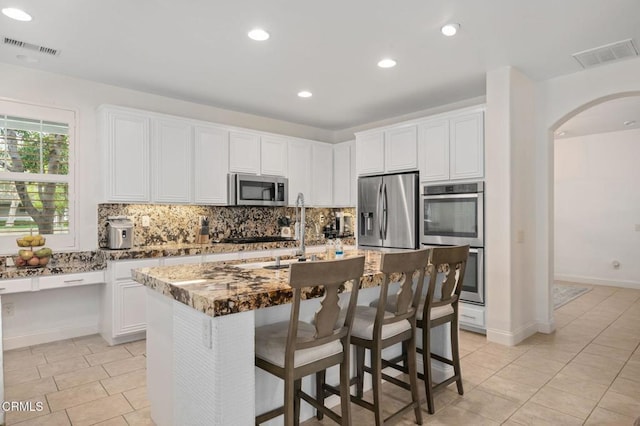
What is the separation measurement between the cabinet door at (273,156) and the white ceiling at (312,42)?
0.80 meters

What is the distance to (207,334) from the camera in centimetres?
165

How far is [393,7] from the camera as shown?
2693 mm

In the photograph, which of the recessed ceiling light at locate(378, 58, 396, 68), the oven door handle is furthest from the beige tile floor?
the recessed ceiling light at locate(378, 58, 396, 68)

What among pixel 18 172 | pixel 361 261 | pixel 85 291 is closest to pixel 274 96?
pixel 18 172

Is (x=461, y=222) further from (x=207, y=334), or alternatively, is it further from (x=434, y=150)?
(x=207, y=334)

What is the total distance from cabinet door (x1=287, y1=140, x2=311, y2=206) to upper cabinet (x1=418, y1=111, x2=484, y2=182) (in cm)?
184

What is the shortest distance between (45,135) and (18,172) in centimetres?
46

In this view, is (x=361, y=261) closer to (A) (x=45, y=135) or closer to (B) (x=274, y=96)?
(B) (x=274, y=96)

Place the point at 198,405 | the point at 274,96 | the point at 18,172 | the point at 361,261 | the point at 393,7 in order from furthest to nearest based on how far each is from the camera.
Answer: the point at 274,96, the point at 18,172, the point at 393,7, the point at 361,261, the point at 198,405

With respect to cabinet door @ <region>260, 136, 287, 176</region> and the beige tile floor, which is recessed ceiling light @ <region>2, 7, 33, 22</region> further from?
cabinet door @ <region>260, 136, 287, 176</region>

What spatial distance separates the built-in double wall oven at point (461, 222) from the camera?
162 inches

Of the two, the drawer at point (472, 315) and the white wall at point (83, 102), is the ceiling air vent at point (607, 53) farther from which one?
the white wall at point (83, 102)

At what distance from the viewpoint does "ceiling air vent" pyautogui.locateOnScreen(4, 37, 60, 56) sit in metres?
3.23

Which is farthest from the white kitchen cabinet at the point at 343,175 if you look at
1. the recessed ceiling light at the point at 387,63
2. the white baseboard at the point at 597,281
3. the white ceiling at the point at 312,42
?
the white baseboard at the point at 597,281
